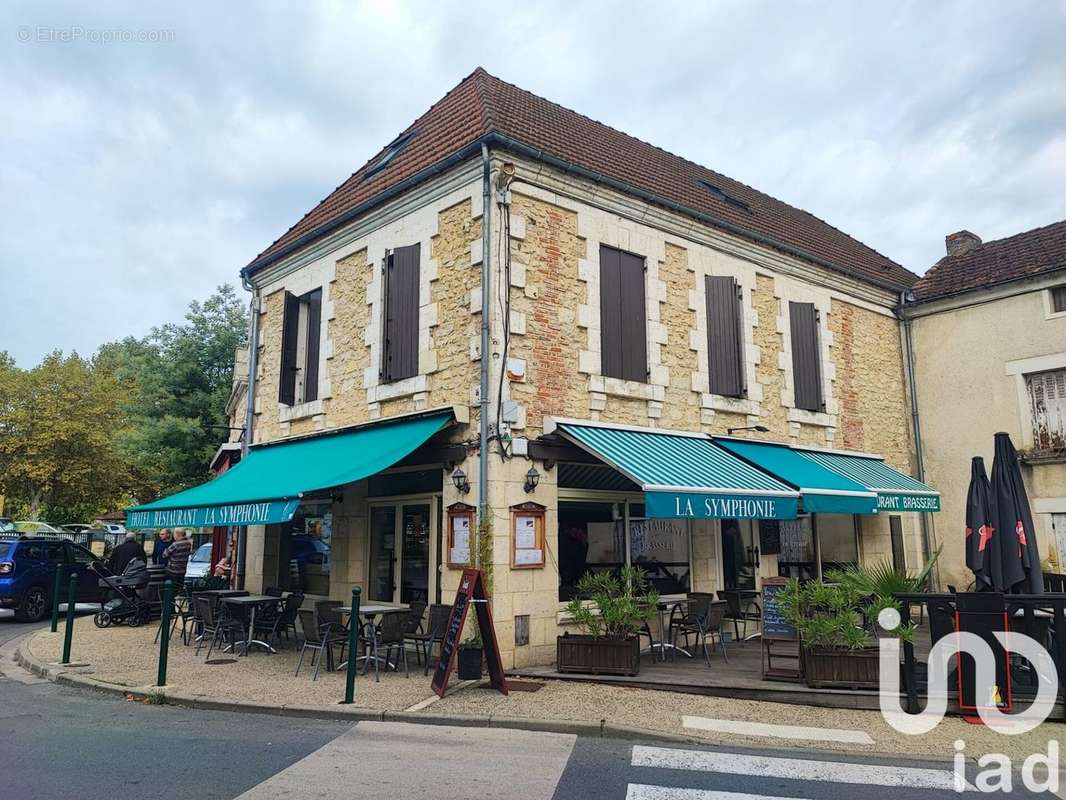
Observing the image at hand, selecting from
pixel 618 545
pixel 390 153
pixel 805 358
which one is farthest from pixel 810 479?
pixel 390 153

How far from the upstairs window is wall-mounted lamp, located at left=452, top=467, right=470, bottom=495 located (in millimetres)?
10642

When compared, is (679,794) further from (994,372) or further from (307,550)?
(994,372)

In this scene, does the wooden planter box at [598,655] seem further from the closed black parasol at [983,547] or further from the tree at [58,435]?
the tree at [58,435]

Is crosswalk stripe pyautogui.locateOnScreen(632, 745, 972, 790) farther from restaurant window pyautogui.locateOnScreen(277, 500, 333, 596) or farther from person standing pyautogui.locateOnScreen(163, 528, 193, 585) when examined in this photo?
person standing pyautogui.locateOnScreen(163, 528, 193, 585)

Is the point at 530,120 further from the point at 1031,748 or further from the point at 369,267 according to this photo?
the point at 1031,748

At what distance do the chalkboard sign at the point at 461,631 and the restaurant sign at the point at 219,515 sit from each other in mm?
2294

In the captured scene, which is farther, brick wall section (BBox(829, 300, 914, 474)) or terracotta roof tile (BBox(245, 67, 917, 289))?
brick wall section (BBox(829, 300, 914, 474))

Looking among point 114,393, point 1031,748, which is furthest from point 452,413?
point 114,393

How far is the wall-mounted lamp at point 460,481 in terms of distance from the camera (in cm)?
905

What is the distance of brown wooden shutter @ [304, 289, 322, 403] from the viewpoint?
1250cm

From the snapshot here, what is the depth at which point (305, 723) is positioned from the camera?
679 cm

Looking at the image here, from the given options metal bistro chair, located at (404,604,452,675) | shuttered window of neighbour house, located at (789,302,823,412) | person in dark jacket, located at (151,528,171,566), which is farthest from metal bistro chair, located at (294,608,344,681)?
person in dark jacket, located at (151,528,171,566)

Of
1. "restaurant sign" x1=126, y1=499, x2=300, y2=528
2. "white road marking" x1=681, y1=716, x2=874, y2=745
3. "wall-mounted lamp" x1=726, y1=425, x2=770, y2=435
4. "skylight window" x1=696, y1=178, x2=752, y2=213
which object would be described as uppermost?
"skylight window" x1=696, y1=178, x2=752, y2=213

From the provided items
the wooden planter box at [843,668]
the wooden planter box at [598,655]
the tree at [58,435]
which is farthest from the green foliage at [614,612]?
the tree at [58,435]
